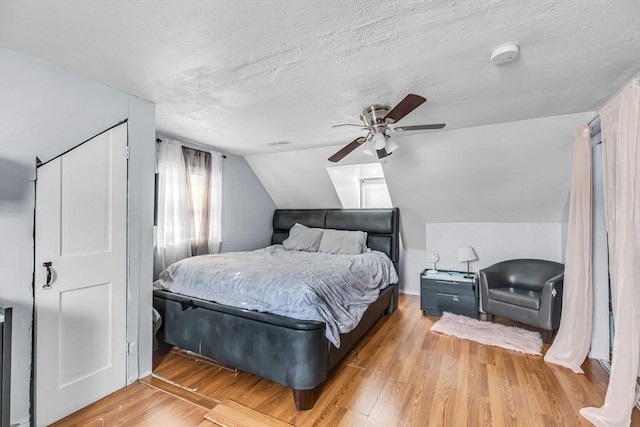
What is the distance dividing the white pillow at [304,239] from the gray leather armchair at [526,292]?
225 cm

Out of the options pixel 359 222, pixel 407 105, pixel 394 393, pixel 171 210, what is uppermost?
pixel 407 105

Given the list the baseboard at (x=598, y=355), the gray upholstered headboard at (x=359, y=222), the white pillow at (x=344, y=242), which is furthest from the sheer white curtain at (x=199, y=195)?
the baseboard at (x=598, y=355)

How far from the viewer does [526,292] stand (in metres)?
3.44

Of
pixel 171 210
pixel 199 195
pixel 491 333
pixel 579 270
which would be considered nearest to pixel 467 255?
pixel 491 333

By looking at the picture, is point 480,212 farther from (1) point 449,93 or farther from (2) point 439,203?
(1) point 449,93

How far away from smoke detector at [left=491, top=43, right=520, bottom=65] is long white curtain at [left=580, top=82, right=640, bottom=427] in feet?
2.39

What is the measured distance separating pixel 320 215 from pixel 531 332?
123 inches

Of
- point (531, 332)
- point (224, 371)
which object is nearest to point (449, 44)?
point (224, 371)

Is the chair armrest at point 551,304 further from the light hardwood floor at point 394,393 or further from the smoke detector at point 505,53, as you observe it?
the smoke detector at point 505,53

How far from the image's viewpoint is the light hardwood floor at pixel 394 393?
193 centimetres

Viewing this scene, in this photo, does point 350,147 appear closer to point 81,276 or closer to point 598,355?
point 81,276

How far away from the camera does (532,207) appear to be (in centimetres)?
379

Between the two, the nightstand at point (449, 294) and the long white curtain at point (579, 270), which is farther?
the nightstand at point (449, 294)

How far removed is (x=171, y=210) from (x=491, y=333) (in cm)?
395
